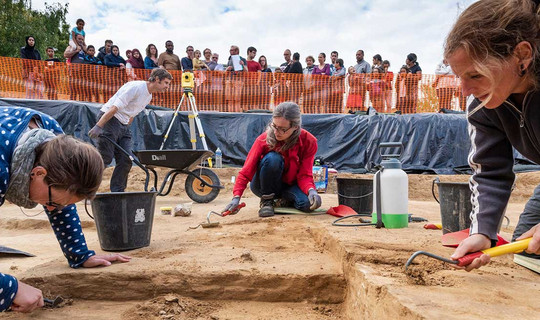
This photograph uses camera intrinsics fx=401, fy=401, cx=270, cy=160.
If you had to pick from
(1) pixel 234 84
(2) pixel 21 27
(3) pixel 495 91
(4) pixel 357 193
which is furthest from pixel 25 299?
(2) pixel 21 27

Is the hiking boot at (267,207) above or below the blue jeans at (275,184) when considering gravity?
below

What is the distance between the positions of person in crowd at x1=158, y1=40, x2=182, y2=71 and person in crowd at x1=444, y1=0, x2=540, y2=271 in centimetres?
843

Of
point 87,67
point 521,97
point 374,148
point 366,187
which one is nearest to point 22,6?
point 87,67

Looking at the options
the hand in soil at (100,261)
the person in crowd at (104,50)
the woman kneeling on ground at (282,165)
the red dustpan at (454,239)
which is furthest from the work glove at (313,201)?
the person in crowd at (104,50)

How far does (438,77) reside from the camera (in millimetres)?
9477

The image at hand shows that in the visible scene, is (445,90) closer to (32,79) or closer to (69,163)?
(32,79)

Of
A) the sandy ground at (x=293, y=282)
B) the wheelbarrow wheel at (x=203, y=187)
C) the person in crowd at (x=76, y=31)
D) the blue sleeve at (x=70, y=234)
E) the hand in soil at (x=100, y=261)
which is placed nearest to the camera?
the sandy ground at (x=293, y=282)

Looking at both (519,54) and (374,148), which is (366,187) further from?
(374,148)

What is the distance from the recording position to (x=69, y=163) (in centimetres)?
143

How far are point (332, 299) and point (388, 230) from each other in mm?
822

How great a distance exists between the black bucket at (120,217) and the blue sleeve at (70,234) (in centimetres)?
37

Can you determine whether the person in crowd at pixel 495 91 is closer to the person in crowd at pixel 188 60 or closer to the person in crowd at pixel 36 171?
the person in crowd at pixel 36 171

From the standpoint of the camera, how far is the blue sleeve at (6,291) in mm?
1448

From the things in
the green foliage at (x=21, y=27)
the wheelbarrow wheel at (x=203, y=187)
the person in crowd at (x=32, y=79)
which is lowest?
the wheelbarrow wheel at (x=203, y=187)
